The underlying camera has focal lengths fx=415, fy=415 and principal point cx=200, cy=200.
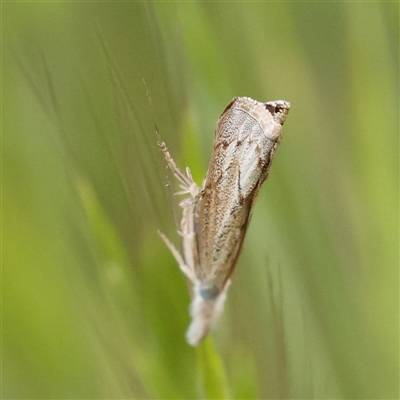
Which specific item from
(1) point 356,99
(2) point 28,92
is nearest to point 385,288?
(1) point 356,99

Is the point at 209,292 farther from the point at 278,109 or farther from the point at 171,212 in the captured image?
the point at 278,109

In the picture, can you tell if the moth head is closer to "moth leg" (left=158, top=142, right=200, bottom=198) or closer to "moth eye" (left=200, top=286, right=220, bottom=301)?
"moth leg" (left=158, top=142, right=200, bottom=198)

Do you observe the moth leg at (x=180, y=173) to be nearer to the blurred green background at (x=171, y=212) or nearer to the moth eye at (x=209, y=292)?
the blurred green background at (x=171, y=212)

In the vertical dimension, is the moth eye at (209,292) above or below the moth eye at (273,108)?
below

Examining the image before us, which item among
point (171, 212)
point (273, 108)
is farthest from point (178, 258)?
point (273, 108)

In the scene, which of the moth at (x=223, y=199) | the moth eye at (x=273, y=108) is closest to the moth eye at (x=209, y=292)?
the moth at (x=223, y=199)

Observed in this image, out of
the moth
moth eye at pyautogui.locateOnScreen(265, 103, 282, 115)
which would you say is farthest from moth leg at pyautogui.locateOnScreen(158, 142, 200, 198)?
moth eye at pyautogui.locateOnScreen(265, 103, 282, 115)

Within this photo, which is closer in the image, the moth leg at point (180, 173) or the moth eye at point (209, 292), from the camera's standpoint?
the moth leg at point (180, 173)

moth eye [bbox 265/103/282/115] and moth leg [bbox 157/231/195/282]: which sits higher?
moth eye [bbox 265/103/282/115]
